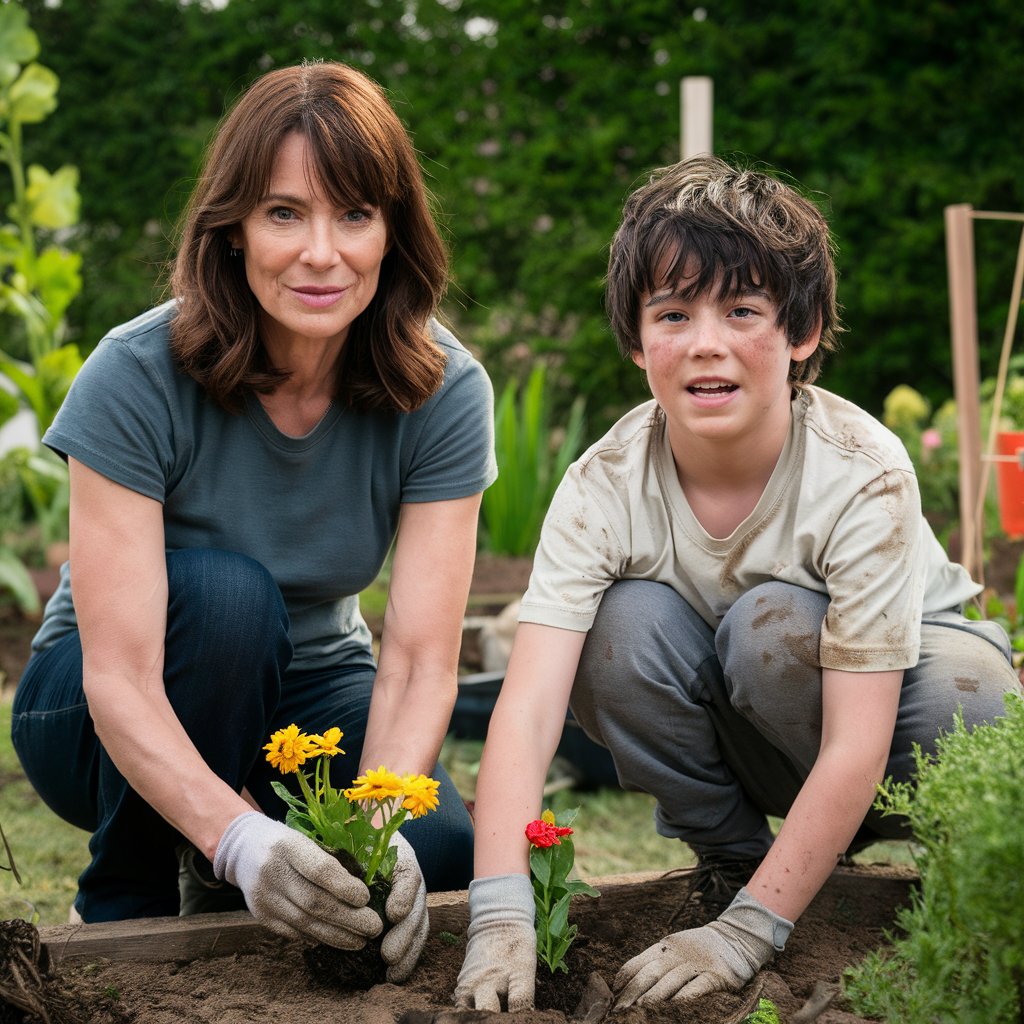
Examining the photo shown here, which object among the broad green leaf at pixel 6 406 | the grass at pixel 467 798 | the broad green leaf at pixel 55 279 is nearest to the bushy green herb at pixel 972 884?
the grass at pixel 467 798

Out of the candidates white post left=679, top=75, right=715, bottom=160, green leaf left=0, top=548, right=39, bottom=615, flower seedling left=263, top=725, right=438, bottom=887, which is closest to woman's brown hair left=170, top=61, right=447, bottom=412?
flower seedling left=263, top=725, right=438, bottom=887

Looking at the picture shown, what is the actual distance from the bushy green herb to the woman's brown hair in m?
1.00

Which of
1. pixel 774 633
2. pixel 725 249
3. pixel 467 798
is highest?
pixel 725 249

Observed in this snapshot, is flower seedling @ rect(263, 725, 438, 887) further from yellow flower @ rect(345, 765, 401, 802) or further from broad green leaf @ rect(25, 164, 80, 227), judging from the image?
broad green leaf @ rect(25, 164, 80, 227)

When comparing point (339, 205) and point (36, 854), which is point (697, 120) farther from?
point (36, 854)

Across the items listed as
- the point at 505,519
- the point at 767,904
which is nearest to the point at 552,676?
the point at 767,904

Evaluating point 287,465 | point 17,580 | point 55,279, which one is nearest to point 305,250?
point 287,465

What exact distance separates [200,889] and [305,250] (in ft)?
3.32

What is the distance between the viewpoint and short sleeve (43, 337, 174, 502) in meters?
1.72

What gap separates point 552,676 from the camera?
5.79 feet

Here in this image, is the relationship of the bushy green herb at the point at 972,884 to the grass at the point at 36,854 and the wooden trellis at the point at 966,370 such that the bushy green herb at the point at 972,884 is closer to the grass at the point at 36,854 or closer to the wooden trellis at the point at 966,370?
the grass at the point at 36,854

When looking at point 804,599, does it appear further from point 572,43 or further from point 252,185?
point 572,43

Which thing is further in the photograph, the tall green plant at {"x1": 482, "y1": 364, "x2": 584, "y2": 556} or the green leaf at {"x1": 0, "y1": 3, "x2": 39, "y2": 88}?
the tall green plant at {"x1": 482, "y1": 364, "x2": 584, "y2": 556}

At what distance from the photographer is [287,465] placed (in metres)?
1.91
